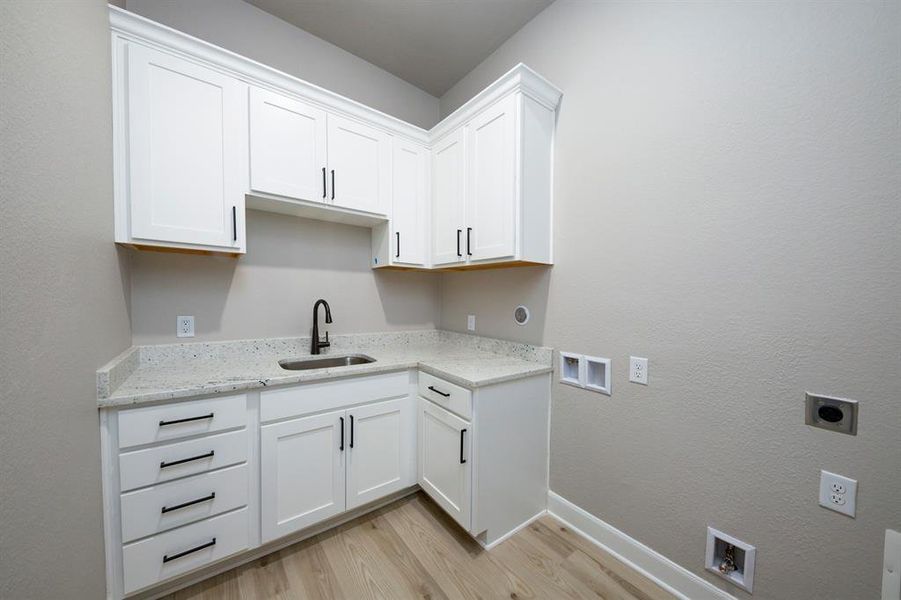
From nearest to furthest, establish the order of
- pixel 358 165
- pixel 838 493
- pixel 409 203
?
1. pixel 838 493
2. pixel 358 165
3. pixel 409 203

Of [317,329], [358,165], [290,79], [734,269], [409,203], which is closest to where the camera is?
[734,269]

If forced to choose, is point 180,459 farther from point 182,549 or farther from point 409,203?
point 409,203

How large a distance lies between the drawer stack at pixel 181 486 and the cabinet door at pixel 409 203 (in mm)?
1291

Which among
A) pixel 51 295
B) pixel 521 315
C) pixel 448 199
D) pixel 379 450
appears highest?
pixel 448 199

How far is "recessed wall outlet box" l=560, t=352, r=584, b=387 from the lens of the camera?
1.68m

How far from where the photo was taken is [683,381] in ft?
4.31

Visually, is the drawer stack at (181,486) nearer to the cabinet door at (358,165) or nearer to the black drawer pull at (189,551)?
the black drawer pull at (189,551)

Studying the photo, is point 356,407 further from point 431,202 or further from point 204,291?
point 431,202

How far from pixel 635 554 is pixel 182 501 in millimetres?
2012

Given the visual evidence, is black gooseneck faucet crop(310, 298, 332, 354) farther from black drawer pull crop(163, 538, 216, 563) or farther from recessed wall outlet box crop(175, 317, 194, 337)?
black drawer pull crop(163, 538, 216, 563)

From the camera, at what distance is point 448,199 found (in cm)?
209

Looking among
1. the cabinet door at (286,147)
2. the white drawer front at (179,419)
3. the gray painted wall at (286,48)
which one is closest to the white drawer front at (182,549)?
the white drawer front at (179,419)

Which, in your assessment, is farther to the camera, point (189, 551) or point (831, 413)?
point (189, 551)

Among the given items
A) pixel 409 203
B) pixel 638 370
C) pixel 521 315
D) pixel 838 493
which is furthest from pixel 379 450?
pixel 838 493
